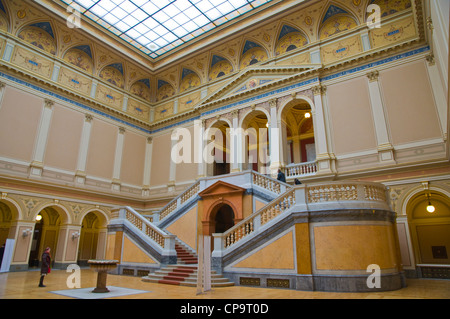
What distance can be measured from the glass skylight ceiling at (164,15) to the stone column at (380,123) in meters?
7.23

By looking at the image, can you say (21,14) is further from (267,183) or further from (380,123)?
(380,123)

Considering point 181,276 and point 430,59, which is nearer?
point 181,276

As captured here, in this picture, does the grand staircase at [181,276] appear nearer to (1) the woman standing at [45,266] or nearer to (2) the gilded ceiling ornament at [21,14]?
(1) the woman standing at [45,266]

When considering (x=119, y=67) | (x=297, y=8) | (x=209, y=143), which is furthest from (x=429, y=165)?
(x=119, y=67)

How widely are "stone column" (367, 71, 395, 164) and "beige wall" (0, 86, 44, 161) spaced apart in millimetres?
16661

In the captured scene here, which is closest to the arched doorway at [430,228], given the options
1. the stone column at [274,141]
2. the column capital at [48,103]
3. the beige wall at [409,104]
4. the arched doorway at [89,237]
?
the beige wall at [409,104]

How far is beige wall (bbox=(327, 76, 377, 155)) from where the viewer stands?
13773mm

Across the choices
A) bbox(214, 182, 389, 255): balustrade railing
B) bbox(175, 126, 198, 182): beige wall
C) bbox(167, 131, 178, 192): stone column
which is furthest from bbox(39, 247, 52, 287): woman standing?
bbox(167, 131, 178, 192): stone column

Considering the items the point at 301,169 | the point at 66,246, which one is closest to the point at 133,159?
the point at 66,246

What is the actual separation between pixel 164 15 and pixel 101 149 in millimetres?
8742

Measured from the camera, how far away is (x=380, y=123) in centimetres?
1348

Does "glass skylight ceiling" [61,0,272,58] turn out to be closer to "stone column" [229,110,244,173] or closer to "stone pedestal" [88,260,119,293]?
"stone column" [229,110,244,173]

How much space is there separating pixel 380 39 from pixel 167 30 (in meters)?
11.6
